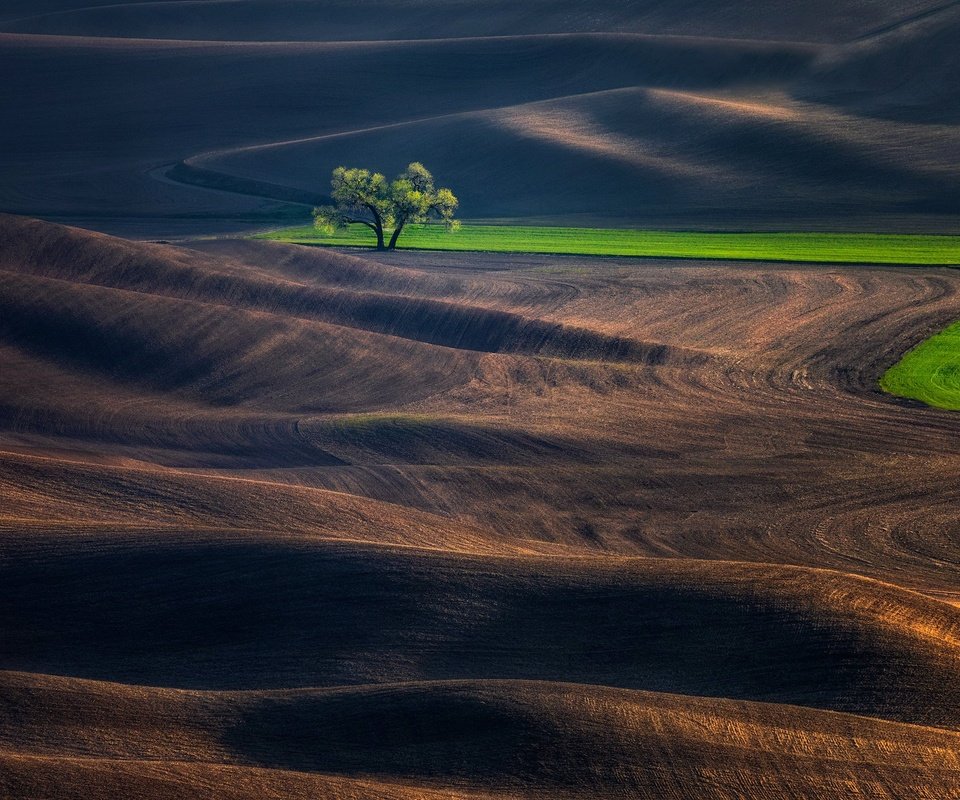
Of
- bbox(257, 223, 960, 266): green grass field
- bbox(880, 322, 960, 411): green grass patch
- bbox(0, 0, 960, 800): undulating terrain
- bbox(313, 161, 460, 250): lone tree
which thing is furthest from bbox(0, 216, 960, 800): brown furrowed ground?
bbox(313, 161, 460, 250): lone tree

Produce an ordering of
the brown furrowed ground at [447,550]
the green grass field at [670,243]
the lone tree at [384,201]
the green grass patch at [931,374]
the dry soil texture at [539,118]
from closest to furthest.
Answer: the brown furrowed ground at [447,550], the green grass patch at [931,374], the green grass field at [670,243], the lone tree at [384,201], the dry soil texture at [539,118]

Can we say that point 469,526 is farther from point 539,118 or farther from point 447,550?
point 539,118

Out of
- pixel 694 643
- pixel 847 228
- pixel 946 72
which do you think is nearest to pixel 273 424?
pixel 694 643

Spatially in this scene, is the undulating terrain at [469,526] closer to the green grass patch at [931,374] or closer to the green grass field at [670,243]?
the green grass patch at [931,374]

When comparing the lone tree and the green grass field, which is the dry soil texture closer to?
the green grass field

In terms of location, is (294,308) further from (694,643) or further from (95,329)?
(694,643)

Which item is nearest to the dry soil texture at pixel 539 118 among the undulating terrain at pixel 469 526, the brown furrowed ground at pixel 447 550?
the undulating terrain at pixel 469 526
